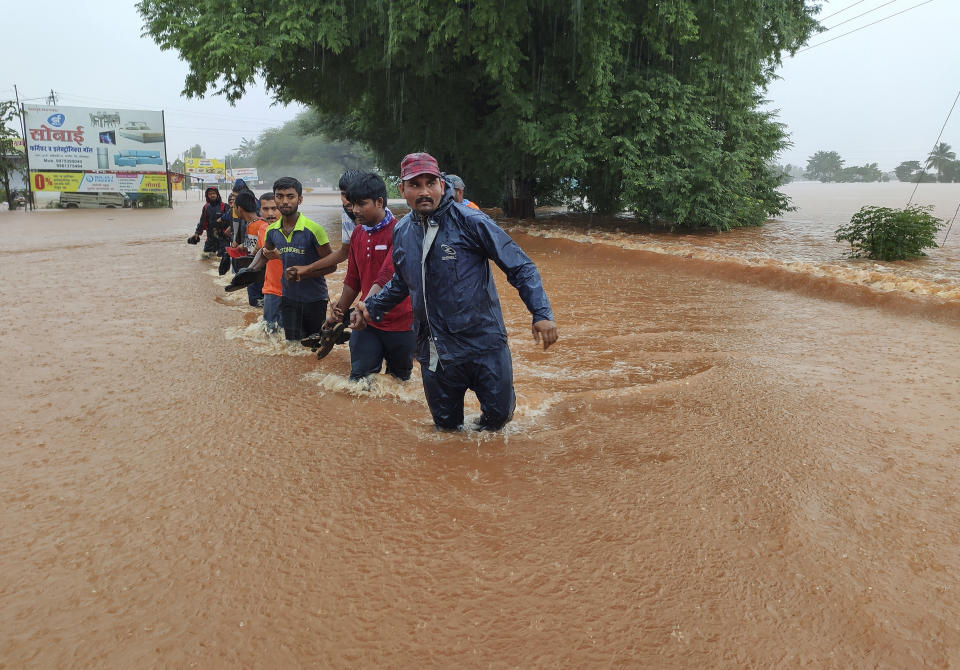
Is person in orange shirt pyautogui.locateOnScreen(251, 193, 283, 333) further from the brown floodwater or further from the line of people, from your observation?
the line of people

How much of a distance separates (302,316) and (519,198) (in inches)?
632

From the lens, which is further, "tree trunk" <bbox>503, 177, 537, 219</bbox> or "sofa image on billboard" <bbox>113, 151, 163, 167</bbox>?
"sofa image on billboard" <bbox>113, 151, 163, 167</bbox>

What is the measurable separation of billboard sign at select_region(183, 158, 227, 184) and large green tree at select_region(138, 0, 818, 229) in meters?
69.4

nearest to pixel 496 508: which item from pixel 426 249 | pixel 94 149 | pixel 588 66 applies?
pixel 426 249

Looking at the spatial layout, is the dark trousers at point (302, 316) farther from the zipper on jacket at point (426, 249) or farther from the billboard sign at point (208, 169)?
the billboard sign at point (208, 169)

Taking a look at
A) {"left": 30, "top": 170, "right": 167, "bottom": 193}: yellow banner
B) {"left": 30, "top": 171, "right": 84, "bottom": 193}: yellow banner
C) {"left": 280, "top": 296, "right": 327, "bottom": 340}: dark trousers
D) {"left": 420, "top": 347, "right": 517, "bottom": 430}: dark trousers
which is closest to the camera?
{"left": 420, "top": 347, "right": 517, "bottom": 430}: dark trousers

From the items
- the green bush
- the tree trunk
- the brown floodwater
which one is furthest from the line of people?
the tree trunk

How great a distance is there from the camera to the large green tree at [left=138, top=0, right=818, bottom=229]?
14.6 meters

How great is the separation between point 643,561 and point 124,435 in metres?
3.34

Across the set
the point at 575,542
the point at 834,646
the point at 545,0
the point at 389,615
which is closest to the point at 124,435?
the point at 389,615

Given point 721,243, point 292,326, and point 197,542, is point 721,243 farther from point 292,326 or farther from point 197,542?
point 197,542

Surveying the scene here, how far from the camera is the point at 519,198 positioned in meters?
21.2

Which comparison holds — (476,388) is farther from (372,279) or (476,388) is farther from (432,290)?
(372,279)

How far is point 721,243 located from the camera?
1419 centimetres
